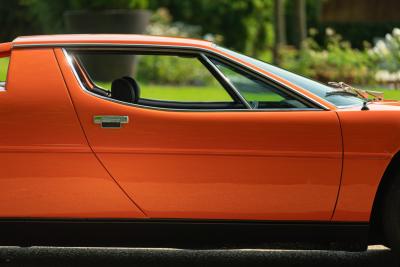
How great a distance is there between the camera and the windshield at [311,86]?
507 cm

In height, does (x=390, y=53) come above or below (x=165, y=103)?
below

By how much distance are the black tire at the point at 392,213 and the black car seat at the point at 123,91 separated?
1490 mm

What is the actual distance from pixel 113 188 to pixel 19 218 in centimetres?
55

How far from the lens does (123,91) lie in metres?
5.04

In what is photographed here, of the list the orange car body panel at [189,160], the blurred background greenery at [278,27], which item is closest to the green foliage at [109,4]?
the blurred background greenery at [278,27]

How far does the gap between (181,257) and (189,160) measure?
3.56ft

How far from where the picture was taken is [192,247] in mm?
4961

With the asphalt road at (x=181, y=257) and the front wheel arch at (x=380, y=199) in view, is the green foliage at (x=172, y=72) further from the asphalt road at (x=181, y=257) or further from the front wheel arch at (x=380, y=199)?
the front wheel arch at (x=380, y=199)

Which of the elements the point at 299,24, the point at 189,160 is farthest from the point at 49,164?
the point at 299,24

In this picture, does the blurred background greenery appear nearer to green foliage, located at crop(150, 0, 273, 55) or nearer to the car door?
green foliage, located at crop(150, 0, 273, 55)

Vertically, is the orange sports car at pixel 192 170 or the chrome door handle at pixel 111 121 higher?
the chrome door handle at pixel 111 121

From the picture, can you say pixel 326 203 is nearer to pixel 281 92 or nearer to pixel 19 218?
pixel 281 92

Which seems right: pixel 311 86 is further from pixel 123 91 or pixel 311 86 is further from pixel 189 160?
pixel 123 91

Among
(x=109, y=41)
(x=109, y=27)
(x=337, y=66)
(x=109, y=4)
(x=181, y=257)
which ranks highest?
(x=109, y=41)
